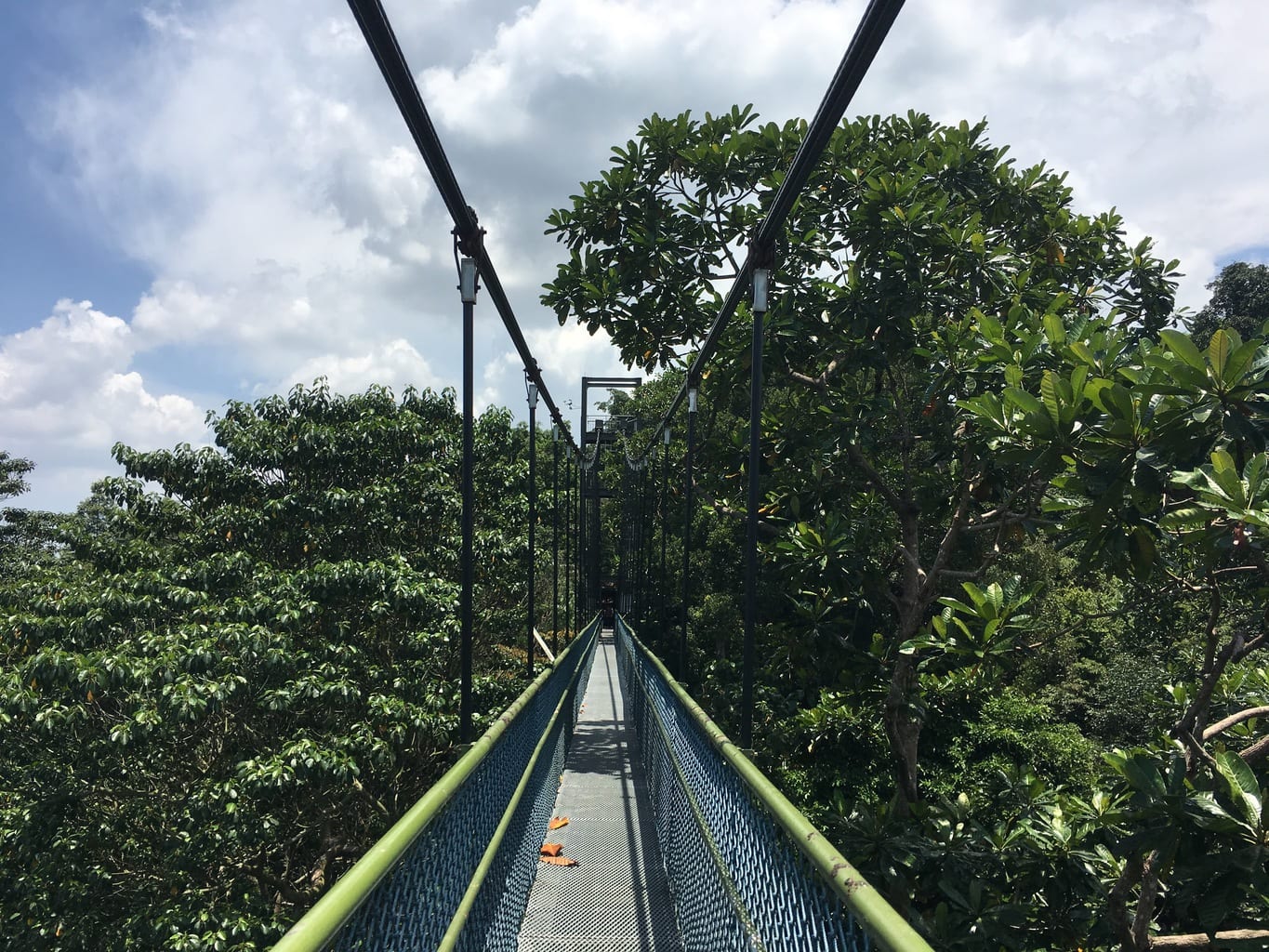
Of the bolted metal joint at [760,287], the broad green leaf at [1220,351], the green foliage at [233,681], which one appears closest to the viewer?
the broad green leaf at [1220,351]

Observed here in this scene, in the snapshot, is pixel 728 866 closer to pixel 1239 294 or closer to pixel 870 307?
pixel 870 307

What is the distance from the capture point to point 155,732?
6.90 metres

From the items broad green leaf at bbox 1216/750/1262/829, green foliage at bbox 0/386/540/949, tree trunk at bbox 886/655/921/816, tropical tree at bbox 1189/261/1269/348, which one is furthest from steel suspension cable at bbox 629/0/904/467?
tropical tree at bbox 1189/261/1269/348

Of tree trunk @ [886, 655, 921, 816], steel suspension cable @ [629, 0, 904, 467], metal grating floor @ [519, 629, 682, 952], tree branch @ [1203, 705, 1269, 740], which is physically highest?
steel suspension cable @ [629, 0, 904, 467]

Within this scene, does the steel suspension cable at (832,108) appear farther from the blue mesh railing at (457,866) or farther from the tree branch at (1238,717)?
the tree branch at (1238,717)

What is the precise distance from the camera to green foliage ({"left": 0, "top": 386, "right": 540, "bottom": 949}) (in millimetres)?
6918

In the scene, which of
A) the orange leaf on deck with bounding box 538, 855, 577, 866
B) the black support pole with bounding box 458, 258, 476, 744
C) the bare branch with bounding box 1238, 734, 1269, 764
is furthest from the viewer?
the orange leaf on deck with bounding box 538, 855, 577, 866

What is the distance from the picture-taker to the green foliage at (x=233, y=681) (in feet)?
22.7

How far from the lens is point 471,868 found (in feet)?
7.51

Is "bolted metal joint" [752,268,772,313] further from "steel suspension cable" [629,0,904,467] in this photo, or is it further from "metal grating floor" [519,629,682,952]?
"metal grating floor" [519,629,682,952]

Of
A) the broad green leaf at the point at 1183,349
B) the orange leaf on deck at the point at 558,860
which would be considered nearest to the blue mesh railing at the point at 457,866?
the orange leaf on deck at the point at 558,860

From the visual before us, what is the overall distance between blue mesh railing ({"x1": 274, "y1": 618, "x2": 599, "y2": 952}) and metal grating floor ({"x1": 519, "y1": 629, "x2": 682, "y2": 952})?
0.49 ft

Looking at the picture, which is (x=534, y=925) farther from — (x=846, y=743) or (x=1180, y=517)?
(x=846, y=743)

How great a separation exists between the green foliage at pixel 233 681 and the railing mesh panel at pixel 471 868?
384cm
